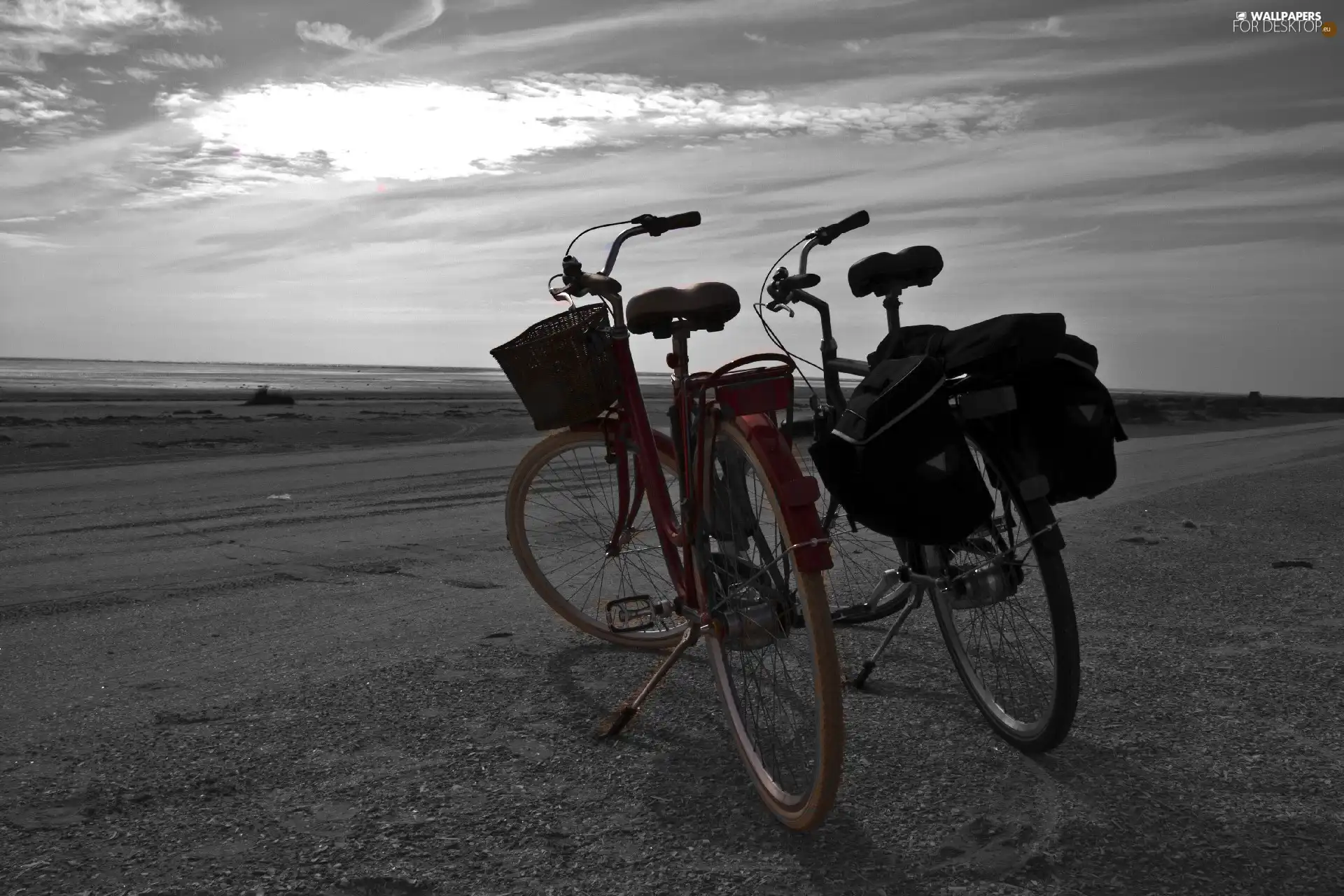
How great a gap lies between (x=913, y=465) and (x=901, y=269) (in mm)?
975

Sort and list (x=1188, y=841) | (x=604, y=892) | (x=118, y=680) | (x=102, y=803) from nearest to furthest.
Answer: (x=604, y=892), (x=1188, y=841), (x=102, y=803), (x=118, y=680)

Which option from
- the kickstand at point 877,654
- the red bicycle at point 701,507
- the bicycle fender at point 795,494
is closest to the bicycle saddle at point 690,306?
the red bicycle at point 701,507

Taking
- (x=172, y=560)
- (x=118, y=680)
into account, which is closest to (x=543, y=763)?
(x=118, y=680)

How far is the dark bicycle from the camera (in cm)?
277

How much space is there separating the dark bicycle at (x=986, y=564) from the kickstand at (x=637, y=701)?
534 mm

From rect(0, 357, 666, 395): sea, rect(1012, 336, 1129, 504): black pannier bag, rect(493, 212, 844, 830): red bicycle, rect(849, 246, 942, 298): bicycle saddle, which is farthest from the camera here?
rect(0, 357, 666, 395): sea

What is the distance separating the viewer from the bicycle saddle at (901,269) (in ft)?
11.1

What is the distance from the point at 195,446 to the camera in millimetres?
13641

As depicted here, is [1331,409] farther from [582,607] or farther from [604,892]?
[604,892]

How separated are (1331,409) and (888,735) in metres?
27.6

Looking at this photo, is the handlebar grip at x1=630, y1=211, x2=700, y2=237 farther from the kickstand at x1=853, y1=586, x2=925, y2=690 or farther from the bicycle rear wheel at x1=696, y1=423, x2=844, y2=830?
the kickstand at x1=853, y1=586, x2=925, y2=690

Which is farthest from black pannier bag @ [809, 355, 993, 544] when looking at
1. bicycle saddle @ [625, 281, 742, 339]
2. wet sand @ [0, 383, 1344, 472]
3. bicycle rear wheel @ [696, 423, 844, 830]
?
wet sand @ [0, 383, 1344, 472]

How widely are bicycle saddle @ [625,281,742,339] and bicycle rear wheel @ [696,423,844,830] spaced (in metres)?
0.41

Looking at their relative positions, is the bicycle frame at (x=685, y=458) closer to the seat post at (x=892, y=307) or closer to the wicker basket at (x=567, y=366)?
the wicker basket at (x=567, y=366)
